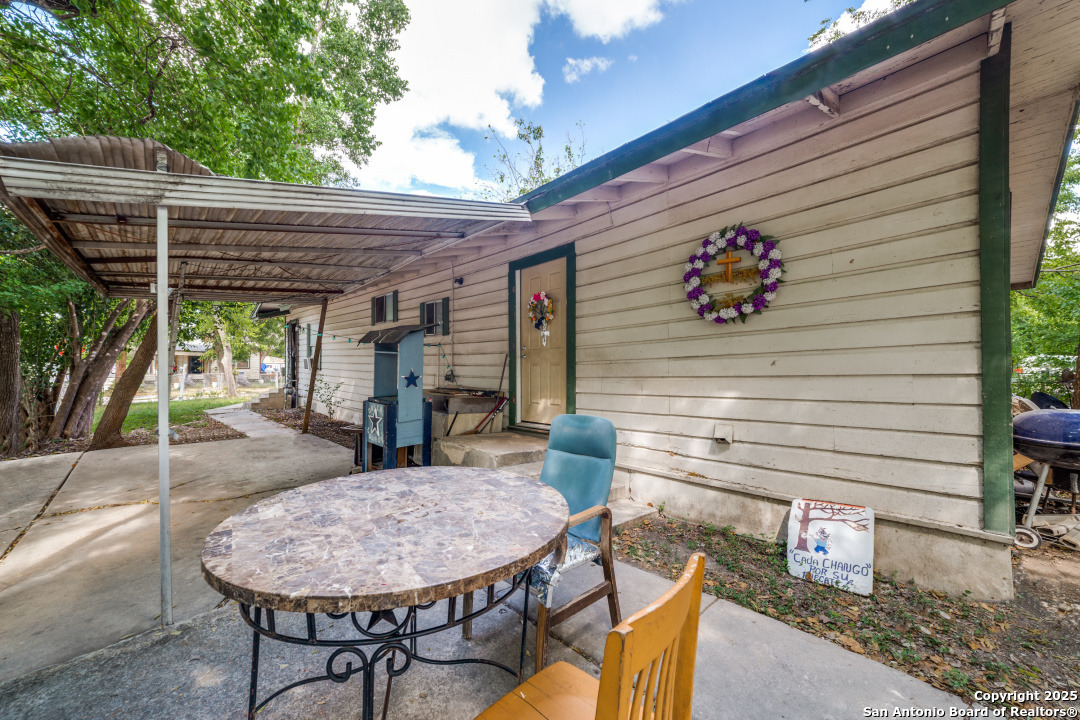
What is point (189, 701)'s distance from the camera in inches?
63.8

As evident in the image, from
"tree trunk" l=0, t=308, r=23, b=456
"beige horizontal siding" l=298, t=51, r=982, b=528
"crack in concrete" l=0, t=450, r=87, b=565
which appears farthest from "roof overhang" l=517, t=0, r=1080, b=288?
"tree trunk" l=0, t=308, r=23, b=456

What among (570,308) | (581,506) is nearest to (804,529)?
(581,506)

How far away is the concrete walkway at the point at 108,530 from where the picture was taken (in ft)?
6.98

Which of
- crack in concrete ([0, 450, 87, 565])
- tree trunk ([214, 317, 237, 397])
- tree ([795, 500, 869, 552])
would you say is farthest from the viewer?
tree trunk ([214, 317, 237, 397])

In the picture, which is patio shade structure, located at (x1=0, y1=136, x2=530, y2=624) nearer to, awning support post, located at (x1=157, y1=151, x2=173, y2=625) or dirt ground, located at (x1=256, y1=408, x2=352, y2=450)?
awning support post, located at (x1=157, y1=151, x2=173, y2=625)

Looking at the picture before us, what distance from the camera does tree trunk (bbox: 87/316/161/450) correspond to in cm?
645

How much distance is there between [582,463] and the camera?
2303 mm

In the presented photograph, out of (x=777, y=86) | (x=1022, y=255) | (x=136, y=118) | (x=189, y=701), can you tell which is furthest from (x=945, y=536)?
(x=136, y=118)

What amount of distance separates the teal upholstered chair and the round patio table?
0.23 meters

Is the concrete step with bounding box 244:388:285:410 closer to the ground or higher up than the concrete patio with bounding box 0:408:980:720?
higher up

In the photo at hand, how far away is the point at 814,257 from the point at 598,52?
592 inches

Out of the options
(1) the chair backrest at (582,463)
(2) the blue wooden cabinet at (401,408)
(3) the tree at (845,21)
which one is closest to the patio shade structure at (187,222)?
(2) the blue wooden cabinet at (401,408)

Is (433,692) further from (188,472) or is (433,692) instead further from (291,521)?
(188,472)

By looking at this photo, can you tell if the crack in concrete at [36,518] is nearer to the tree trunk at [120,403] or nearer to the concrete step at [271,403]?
the tree trunk at [120,403]
